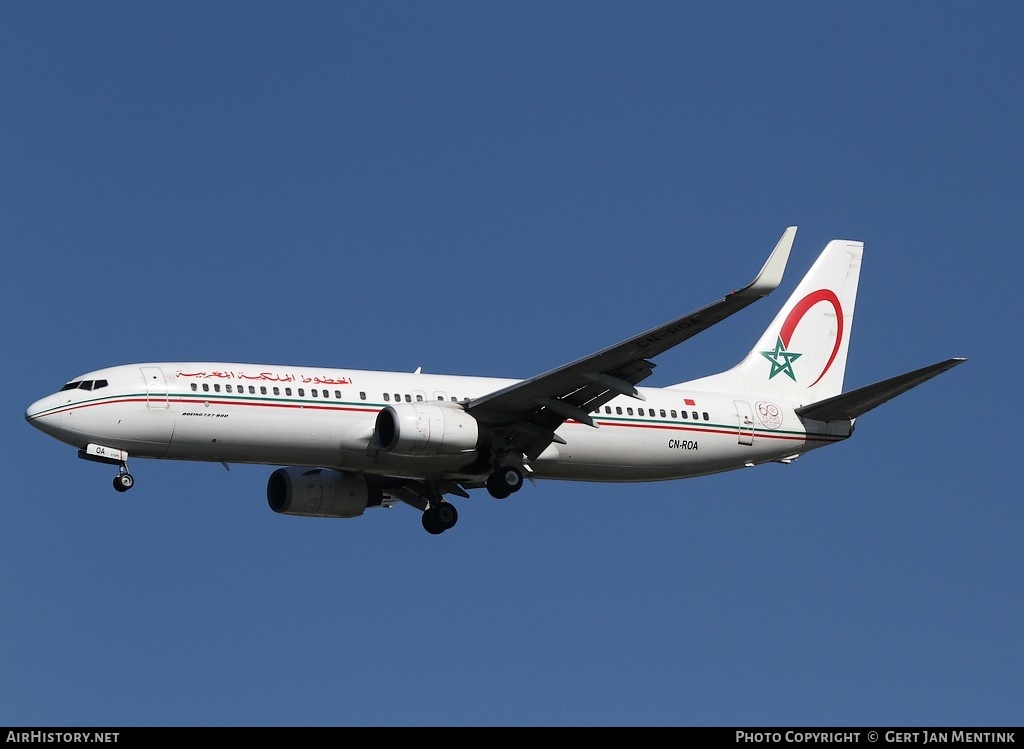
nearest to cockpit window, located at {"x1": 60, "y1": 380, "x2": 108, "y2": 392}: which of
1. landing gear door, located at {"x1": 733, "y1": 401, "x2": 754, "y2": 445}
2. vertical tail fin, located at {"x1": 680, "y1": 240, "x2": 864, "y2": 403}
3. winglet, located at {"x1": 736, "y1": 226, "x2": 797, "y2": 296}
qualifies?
winglet, located at {"x1": 736, "y1": 226, "x2": 797, "y2": 296}

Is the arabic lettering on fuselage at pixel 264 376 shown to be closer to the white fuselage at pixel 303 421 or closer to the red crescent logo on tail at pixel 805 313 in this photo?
the white fuselage at pixel 303 421

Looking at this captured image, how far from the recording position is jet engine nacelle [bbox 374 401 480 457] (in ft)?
137

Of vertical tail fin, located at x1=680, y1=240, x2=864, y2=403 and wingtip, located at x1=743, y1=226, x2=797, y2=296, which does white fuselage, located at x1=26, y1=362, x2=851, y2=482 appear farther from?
wingtip, located at x1=743, y1=226, x2=797, y2=296

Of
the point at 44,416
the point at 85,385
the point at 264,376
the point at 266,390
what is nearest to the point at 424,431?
the point at 266,390

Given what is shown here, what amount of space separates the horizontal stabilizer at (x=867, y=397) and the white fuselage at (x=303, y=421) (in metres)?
3.59

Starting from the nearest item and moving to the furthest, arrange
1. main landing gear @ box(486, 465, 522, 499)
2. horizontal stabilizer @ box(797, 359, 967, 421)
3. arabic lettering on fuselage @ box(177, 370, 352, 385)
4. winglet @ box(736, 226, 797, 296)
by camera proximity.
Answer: winglet @ box(736, 226, 797, 296), horizontal stabilizer @ box(797, 359, 967, 421), arabic lettering on fuselage @ box(177, 370, 352, 385), main landing gear @ box(486, 465, 522, 499)

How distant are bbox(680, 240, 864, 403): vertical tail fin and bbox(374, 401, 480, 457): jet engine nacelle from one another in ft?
30.7

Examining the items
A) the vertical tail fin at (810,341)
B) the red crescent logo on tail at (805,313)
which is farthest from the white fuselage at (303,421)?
the red crescent logo on tail at (805,313)

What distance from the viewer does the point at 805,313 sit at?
5191cm

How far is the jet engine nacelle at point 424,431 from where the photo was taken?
41.7m

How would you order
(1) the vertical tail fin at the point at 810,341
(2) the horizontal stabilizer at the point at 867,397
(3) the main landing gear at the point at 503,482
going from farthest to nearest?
1. (1) the vertical tail fin at the point at 810,341
2. (3) the main landing gear at the point at 503,482
3. (2) the horizontal stabilizer at the point at 867,397

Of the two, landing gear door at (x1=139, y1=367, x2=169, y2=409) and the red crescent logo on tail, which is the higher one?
the red crescent logo on tail
